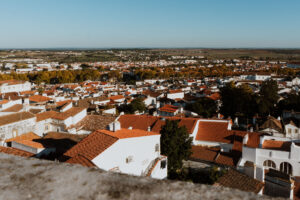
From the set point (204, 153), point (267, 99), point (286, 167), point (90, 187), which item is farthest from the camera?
point (267, 99)

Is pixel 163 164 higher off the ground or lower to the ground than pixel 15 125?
lower

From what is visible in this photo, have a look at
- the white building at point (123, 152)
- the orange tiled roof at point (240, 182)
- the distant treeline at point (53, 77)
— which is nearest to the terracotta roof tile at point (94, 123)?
the white building at point (123, 152)

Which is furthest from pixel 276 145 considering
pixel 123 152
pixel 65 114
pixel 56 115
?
pixel 56 115

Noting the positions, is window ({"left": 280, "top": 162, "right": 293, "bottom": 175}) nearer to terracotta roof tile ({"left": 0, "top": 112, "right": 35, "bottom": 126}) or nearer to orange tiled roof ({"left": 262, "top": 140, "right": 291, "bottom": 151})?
orange tiled roof ({"left": 262, "top": 140, "right": 291, "bottom": 151})

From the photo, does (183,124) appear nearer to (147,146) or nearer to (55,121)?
(147,146)

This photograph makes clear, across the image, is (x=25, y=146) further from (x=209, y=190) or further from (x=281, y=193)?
(x=209, y=190)

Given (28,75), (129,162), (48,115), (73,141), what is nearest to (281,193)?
(129,162)

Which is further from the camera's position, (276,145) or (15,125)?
(15,125)
